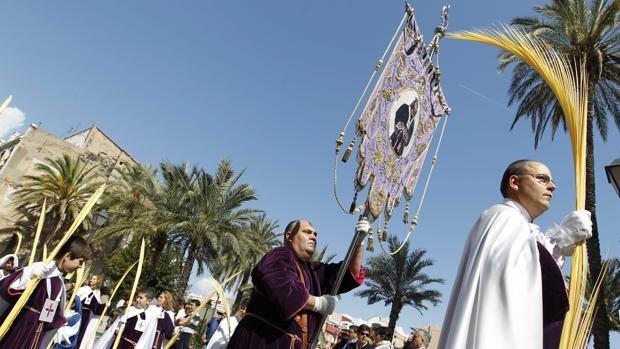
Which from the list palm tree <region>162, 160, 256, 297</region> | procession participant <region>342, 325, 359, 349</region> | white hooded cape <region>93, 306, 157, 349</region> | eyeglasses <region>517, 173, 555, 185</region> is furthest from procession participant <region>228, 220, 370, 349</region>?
palm tree <region>162, 160, 256, 297</region>

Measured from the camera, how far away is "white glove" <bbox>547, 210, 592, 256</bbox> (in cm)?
232

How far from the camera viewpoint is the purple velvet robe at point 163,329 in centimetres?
774

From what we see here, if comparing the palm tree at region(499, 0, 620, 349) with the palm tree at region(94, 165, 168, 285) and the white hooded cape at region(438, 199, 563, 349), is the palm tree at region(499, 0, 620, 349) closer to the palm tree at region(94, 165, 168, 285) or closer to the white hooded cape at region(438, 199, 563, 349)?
the white hooded cape at region(438, 199, 563, 349)

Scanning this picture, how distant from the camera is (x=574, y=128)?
2770 mm

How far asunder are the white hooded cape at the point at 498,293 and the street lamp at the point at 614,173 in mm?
3033

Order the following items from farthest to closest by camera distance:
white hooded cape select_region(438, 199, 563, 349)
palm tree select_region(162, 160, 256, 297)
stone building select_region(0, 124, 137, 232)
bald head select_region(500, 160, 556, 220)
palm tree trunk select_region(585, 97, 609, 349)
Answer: stone building select_region(0, 124, 137, 232) < palm tree select_region(162, 160, 256, 297) < palm tree trunk select_region(585, 97, 609, 349) < bald head select_region(500, 160, 556, 220) < white hooded cape select_region(438, 199, 563, 349)

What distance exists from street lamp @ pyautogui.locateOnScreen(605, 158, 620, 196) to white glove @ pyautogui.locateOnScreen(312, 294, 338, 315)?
127 inches

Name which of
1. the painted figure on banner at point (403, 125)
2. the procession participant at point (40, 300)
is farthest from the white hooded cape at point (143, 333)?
the painted figure on banner at point (403, 125)

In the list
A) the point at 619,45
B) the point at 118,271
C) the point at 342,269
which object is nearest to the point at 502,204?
the point at 342,269

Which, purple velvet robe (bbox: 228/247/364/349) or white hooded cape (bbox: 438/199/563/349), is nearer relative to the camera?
white hooded cape (bbox: 438/199/563/349)

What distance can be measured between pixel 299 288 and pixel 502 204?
1394mm

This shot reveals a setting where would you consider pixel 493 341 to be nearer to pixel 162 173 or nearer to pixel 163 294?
pixel 163 294

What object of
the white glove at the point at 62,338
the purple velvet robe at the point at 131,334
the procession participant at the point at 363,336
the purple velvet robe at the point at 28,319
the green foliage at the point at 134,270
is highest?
the procession participant at the point at 363,336

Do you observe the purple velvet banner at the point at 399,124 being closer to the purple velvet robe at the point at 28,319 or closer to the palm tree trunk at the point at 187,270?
the purple velvet robe at the point at 28,319
